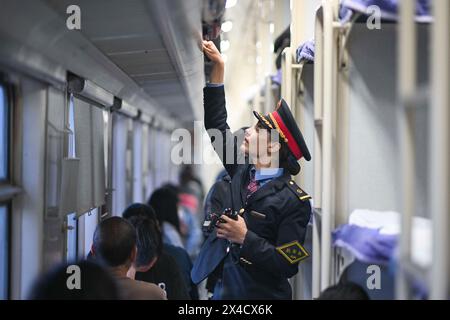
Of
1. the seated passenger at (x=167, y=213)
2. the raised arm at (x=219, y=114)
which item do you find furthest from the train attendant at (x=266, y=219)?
the seated passenger at (x=167, y=213)

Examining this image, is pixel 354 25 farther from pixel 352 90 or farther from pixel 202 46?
pixel 202 46

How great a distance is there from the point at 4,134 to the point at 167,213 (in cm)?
236

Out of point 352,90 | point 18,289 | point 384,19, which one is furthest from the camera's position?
point 18,289

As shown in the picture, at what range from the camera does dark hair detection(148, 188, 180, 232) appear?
4645 mm

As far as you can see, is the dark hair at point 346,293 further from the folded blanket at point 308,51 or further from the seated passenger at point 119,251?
the folded blanket at point 308,51

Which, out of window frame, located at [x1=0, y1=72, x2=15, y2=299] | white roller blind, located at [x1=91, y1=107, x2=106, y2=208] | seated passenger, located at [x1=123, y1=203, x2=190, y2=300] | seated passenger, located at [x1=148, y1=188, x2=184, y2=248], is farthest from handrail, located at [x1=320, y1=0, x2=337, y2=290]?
seated passenger, located at [x1=148, y1=188, x2=184, y2=248]

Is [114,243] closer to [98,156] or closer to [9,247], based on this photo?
[9,247]

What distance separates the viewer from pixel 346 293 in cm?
172

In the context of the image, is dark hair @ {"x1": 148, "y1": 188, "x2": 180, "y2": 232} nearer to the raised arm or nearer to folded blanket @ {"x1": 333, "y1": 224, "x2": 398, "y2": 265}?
the raised arm

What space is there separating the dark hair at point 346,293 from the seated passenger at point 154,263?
4.83 ft

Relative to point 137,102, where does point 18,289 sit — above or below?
below

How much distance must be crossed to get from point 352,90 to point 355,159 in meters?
0.26

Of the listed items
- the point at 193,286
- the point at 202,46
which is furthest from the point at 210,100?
Answer: the point at 193,286
